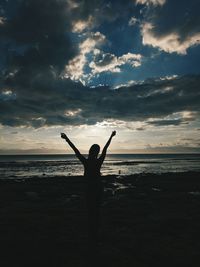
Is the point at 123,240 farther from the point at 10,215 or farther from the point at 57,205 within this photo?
the point at 57,205

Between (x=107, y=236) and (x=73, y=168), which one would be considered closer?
(x=107, y=236)

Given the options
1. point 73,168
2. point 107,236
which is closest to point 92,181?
point 107,236

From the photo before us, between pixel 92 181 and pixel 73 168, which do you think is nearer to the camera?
pixel 92 181

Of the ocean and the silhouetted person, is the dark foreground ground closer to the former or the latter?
the silhouetted person

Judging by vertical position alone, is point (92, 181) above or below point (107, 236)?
above

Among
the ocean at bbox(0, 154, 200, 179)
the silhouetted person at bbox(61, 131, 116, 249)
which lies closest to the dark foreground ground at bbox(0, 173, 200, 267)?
the silhouetted person at bbox(61, 131, 116, 249)

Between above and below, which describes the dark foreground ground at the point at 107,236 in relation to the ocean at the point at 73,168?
below

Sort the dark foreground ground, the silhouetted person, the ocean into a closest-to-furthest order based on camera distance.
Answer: the silhouetted person, the dark foreground ground, the ocean

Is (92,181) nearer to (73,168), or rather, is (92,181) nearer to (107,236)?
(107,236)

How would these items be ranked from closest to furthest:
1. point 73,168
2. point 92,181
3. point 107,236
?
point 92,181 → point 107,236 → point 73,168

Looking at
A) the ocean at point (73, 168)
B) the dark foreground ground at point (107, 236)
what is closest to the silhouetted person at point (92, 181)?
the dark foreground ground at point (107, 236)

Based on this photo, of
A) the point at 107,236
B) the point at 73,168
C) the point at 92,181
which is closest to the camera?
the point at 92,181

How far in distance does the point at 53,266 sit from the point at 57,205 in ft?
30.4

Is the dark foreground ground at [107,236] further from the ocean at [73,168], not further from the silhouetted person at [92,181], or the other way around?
the ocean at [73,168]
